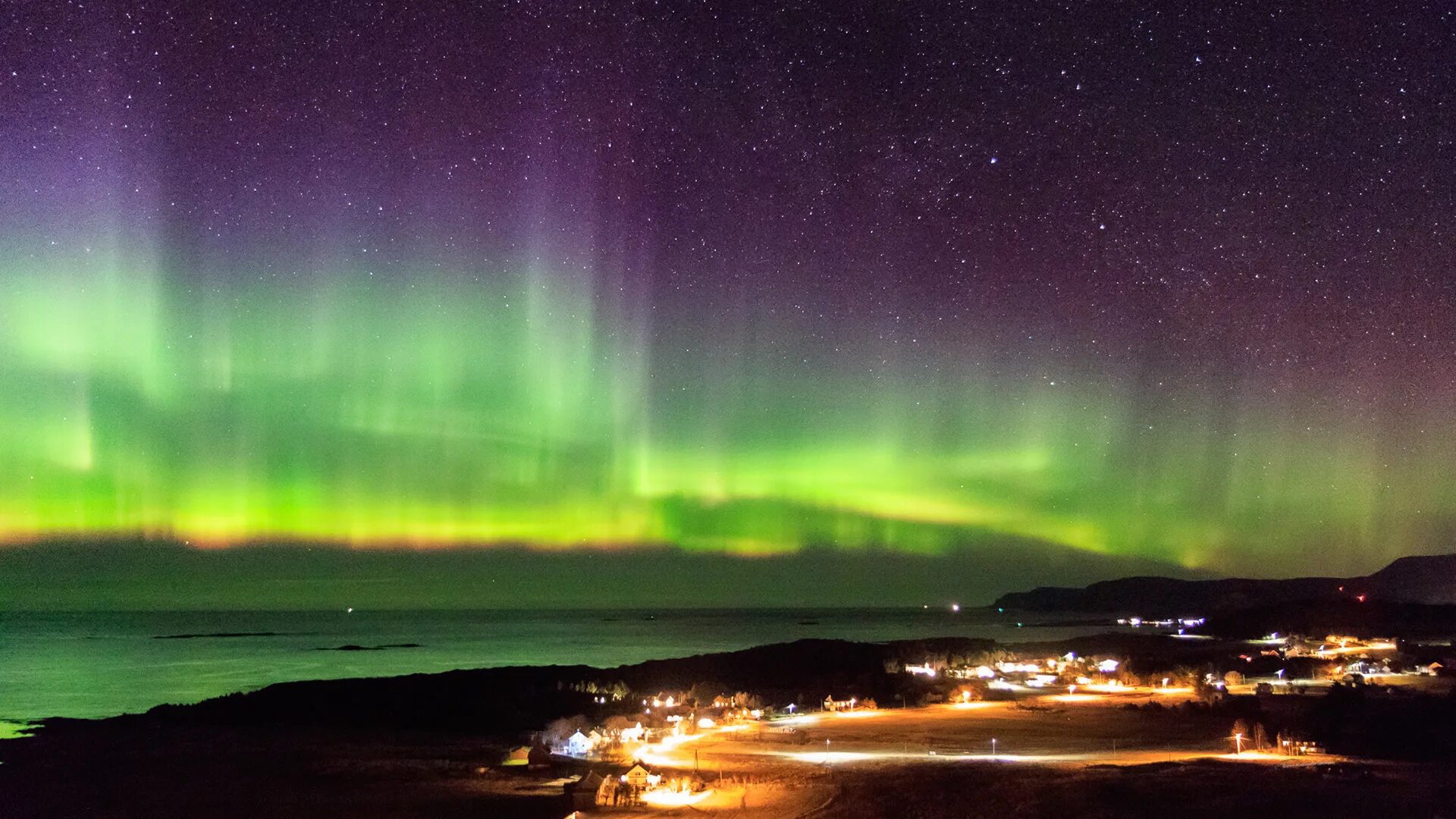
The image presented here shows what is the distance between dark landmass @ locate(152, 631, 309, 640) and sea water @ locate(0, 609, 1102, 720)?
0.97 feet

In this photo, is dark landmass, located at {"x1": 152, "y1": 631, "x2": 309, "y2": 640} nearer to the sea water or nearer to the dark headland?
the sea water

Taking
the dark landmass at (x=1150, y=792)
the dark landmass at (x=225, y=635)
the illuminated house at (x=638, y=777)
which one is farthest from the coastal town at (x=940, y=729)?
the dark landmass at (x=225, y=635)

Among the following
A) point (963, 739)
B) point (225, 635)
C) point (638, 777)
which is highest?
point (638, 777)

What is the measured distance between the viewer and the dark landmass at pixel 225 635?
130 metres

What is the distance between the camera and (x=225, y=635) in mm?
144000

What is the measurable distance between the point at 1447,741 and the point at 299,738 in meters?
31.0

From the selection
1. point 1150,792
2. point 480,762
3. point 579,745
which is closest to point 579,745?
point 579,745

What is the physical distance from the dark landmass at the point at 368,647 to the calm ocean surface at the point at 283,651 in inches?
60.1

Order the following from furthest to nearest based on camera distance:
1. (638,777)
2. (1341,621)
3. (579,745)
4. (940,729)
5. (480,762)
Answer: (1341,621) → (940,729) → (480,762) → (579,745) → (638,777)

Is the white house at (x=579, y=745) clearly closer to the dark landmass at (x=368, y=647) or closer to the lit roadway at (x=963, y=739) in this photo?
the lit roadway at (x=963, y=739)

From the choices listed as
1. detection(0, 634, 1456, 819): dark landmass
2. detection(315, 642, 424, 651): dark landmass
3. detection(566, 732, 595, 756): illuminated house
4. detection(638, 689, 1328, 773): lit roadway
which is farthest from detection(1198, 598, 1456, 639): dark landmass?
detection(315, 642, 424, 651): dark landmass

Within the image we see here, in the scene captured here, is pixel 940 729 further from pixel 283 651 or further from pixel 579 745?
pixel 283 651

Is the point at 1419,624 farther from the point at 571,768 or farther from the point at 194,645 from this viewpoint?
the point at 194,645

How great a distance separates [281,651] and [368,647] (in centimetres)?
882
